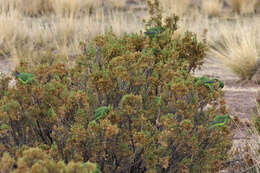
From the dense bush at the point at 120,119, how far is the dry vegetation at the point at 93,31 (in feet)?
2.18

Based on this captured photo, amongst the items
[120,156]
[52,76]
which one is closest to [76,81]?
[52,76]

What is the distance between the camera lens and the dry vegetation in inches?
263

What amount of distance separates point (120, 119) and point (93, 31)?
6.20 meters

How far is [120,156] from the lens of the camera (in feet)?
7.44

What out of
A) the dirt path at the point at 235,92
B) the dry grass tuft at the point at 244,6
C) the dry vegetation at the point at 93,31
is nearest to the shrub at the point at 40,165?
the dry vegetation at the point at 93,31

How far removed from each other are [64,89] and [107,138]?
1.70ft

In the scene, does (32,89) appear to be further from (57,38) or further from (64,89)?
(57,38)

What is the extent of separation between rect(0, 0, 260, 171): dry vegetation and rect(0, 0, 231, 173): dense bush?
26.2 inches

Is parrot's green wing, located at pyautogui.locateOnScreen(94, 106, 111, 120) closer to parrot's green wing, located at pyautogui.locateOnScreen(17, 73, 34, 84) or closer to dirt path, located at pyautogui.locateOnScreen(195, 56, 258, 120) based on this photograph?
parrot's green wing, located at pyautogui.locateOnScreen(17, 73, 34, 84)

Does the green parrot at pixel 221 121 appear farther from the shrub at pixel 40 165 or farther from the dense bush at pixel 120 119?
the shrub at pixel 40 165

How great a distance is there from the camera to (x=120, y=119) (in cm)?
226

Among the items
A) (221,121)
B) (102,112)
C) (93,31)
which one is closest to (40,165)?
(102,112)

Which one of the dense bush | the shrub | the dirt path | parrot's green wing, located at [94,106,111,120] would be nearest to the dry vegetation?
the dirt path

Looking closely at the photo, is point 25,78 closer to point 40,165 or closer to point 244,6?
Result: point 40,165
